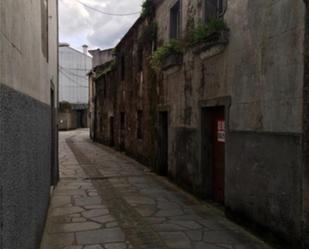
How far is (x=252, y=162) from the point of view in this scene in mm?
5359

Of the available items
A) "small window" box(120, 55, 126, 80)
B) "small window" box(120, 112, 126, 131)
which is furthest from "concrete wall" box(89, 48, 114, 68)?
"small window" box(120, 112, 126, 131)

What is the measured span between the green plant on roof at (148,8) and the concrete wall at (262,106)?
4448 millimetres

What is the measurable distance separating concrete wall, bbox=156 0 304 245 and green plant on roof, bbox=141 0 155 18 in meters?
4.45

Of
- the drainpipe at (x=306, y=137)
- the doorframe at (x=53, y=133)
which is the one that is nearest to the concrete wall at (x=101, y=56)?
the doorframe at (x=53, y=133)

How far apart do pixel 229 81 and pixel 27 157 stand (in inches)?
151

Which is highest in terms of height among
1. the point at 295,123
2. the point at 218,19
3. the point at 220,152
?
the point at 218,19

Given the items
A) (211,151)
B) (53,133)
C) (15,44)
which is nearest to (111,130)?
(53,133)

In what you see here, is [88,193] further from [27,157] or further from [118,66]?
[118,66]

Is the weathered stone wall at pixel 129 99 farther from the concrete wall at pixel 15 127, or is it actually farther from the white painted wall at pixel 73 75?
the white painted wall at pixel 73 75

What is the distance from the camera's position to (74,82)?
144 ft

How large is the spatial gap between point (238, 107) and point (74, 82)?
130ft

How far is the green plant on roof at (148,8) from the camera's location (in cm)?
1174

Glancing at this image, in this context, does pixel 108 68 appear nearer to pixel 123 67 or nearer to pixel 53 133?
pixel 123 67

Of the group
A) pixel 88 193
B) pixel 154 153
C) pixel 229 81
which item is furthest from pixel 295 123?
pixel 154 153
